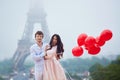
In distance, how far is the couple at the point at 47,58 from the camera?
9.37 feet

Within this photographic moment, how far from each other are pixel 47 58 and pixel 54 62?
67 millimetres

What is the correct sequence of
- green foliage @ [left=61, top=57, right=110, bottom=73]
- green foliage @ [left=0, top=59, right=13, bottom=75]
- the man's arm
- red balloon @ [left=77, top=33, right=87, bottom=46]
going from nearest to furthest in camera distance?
the man's arm → red balloon @ [left=77, top=33, right=87, bottom=46] → green foliage @ [left=61, top=57, right=110, bottom=73] → green foliage @ [left=0, top=59, right=13, bottom=75]

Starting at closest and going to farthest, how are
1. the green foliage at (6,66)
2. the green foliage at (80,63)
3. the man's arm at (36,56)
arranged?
the man's arm at (36,56)
the green foliage at (80,63)
the green foliage at (6,66)

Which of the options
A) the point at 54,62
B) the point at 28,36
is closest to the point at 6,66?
the point at 28,36

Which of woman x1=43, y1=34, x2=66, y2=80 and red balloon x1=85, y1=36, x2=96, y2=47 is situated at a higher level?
red balloon x1=85, y1=36, x2=96, y2=47

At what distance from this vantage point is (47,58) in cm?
289

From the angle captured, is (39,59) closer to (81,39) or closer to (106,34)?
(81,39)

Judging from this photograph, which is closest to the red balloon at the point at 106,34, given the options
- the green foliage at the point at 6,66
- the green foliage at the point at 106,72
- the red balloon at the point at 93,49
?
the red balloon at the point at 93,49

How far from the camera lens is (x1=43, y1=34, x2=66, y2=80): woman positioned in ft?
9.45

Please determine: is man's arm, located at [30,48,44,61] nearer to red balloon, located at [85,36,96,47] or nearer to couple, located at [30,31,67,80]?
couple, located at [30,31,67,80]

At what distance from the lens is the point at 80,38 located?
383 centimetres

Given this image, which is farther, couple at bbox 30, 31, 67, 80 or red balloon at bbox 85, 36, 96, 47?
red balloon at bbox 85, 36, 96, 47

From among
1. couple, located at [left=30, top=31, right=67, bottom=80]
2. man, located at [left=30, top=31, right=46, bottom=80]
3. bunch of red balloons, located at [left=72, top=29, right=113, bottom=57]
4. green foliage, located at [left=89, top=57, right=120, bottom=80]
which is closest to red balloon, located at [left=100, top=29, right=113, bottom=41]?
bunch of red balloons, located at [left=72, top=29, right=113, bottom=57]

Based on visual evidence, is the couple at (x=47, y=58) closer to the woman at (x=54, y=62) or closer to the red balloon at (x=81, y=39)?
the woman at (x=54, y=62)
